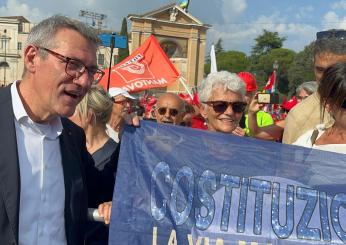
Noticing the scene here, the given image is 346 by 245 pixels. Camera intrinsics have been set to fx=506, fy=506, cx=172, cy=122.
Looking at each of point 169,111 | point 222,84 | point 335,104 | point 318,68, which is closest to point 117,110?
point 169,111

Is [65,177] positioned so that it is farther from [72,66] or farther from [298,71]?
[298,71]

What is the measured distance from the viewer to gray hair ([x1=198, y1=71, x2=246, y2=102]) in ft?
10.3

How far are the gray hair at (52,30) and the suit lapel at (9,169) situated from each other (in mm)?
352

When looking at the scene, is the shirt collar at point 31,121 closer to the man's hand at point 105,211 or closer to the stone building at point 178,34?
the man's hand at point 105,211

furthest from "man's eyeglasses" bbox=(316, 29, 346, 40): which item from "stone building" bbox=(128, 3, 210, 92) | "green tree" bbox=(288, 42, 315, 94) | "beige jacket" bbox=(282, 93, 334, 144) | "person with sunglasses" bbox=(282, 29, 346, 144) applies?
"green tree" bbox=(288, 42, 315, 94)

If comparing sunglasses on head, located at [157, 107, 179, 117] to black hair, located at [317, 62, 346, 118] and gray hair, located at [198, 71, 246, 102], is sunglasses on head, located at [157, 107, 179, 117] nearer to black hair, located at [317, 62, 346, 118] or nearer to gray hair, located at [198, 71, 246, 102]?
gray hair, located at [198, 71, 246, 102]

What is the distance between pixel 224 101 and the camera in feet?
10.3

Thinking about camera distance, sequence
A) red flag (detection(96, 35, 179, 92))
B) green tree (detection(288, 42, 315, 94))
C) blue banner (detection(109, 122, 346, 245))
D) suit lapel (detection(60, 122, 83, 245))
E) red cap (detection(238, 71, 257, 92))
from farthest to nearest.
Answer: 1. green tree (detection(288, 42, 315, 94))
2. red flag (detection(96, 35, 179, 92))
3. red cap (detection(238, 71, 257, 92))
4. blue banner (detection(109, 122, 346, 245))
5. suit lapel (detection(60, 122, 83, 245))

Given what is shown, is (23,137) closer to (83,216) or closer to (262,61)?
(83,216)

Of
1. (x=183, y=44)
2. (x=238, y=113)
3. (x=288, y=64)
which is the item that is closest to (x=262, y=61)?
(x=288, y=64)

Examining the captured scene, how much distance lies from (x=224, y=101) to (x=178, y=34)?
59922 mm

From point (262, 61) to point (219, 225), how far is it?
3141 inches

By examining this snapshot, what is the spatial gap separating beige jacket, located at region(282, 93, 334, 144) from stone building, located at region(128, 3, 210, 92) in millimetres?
54932

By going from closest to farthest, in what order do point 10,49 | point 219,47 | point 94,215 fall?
1. point 94,215
2. point 10,49
3. point 219,47
